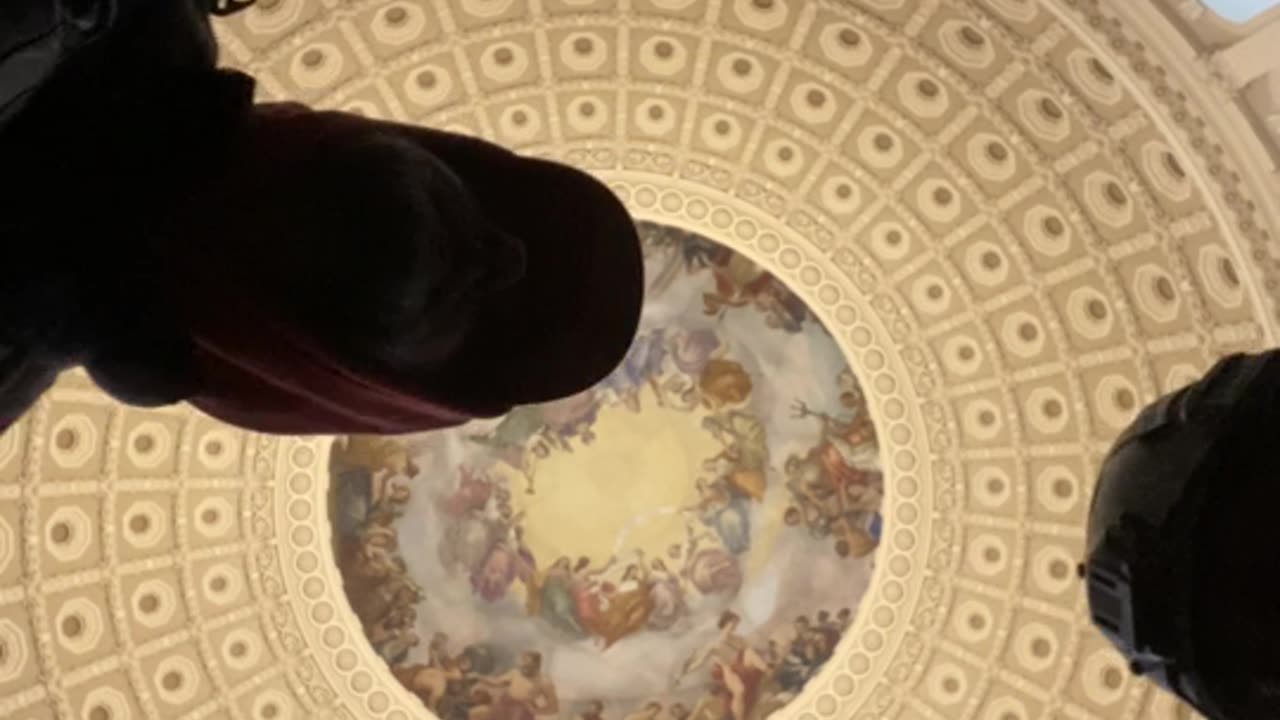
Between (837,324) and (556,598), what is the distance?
451 centimetres

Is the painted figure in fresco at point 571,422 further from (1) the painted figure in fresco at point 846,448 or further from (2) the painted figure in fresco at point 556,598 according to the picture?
(1) the painted figure in fresco at point 846,448

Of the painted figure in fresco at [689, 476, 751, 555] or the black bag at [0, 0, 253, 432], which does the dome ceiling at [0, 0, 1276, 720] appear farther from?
the black bag at [0, 0, 253, 432]

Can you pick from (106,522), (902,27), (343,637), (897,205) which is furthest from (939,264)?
(106,522)

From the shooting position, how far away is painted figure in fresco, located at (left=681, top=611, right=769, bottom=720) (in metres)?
15.6

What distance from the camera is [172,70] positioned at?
2834 mm

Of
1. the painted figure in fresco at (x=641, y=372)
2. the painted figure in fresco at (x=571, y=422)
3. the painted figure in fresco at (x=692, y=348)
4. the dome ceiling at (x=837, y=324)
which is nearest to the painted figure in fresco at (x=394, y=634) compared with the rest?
the dome ceiling at (x=837, y=324)

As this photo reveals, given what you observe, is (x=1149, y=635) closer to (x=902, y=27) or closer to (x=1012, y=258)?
(x=902, y=27)

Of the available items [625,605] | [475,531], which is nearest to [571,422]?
[475,531]

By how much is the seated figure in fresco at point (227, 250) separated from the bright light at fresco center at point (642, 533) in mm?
12142

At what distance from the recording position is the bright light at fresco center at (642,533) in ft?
50.3

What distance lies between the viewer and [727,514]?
1598 centimetres

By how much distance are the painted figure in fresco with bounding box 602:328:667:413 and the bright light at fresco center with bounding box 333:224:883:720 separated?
Answer: 0.07 ft

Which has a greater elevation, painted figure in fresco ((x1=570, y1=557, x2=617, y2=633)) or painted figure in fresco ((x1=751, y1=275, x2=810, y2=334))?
painted figure in fresco ((x1=751, y1=275, x2=810, y2=334))

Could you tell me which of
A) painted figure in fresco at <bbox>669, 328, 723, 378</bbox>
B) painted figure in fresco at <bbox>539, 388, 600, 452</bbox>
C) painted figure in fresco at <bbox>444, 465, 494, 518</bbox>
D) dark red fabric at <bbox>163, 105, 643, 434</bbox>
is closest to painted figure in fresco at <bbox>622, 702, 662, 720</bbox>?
painted figure in fresco at <bbox>444, 465, 494, 518</bbox>
